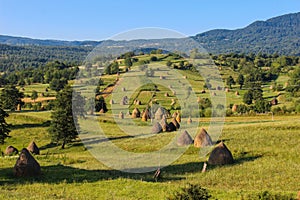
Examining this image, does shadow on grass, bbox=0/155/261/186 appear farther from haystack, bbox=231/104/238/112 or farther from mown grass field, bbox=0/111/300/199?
haystack, bbox=231/104/238/112

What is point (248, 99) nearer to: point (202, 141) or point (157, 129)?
point (157, 129)

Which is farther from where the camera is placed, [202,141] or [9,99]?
[9,99]

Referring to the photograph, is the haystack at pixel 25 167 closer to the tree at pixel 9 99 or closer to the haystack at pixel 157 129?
the haystack at pixel 157 129

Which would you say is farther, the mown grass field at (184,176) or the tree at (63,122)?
the tree at (63,122)

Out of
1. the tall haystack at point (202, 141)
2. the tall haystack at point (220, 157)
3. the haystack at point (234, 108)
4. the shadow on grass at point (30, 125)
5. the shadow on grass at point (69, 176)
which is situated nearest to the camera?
the shadow on grass at point (69, 176)

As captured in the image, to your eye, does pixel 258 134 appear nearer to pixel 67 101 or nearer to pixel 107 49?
pixel 107 49

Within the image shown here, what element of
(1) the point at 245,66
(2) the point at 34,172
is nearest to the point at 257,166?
(2) the point at 34,172

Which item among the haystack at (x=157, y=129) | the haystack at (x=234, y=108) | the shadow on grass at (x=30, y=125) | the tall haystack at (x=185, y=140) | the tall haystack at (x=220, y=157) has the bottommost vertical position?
the shadow on grass at (x=30, y=125)

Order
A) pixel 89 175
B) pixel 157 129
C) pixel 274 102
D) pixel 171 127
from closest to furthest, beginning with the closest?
A: pixel 89 175
pixel 171 127
pixel 157 129
pixel 274 102

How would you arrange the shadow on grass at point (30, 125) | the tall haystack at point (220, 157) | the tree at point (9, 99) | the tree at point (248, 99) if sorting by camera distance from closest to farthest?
the tall haystack at point (220, 157)
the shadow on grass at point (30, 125)
the tree at point (9, 99)
the tree at point (248, 99)

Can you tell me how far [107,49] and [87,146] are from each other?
85.0 ft

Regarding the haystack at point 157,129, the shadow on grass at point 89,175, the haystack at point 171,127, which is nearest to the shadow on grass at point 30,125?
the haystack at point 157,129

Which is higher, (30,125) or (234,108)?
(234,108)

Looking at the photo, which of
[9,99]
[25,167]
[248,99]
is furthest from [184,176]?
[248,99]
